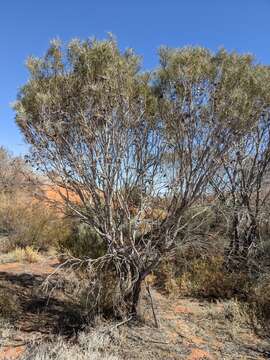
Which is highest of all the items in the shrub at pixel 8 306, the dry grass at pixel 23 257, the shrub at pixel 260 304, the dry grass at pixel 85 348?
the dry grass at pixel 23 257

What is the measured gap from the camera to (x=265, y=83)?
6.52m

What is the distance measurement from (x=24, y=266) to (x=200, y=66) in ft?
21.0

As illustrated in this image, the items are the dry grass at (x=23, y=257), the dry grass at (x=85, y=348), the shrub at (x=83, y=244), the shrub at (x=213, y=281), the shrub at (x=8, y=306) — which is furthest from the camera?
the dry grass at (x=23, y=257)

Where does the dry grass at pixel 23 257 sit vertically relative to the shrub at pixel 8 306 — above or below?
above

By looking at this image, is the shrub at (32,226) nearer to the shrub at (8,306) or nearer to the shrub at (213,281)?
the shrub at (213,281)

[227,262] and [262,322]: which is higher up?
Answer: [227,262]

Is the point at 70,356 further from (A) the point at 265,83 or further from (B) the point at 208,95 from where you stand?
(A) the point at 265,83

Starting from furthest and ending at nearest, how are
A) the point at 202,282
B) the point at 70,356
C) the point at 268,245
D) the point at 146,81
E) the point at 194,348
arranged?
the point at 268,245 → the point at 202,282 → the point at 146,81 → the point at 194,348 → the point at 70,356

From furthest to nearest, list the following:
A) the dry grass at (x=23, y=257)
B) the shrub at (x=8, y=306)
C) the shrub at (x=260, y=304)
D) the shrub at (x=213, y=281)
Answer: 1. the dry grass at (x=23, y=257)
2. the shrub at (x=213, y=281)
3. the shrub at (x=260, y=304)
4. the shrub at (x=8, y=306)

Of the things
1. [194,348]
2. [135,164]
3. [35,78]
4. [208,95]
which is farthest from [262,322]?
[35,78]

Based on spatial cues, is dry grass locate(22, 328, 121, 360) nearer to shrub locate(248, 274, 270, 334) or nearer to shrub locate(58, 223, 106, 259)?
shrub locate(248, 274, 270, 334)

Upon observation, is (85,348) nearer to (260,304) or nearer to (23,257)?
(260,304)

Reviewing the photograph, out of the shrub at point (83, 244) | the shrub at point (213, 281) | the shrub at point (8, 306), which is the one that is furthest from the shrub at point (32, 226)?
the shrub at point (8, 306)

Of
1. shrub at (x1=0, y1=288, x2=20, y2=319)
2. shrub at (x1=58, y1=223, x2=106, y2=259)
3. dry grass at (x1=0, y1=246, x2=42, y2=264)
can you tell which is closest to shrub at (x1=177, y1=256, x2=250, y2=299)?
shrub at (x1=58, y1=223, x2=106, y2=259)
